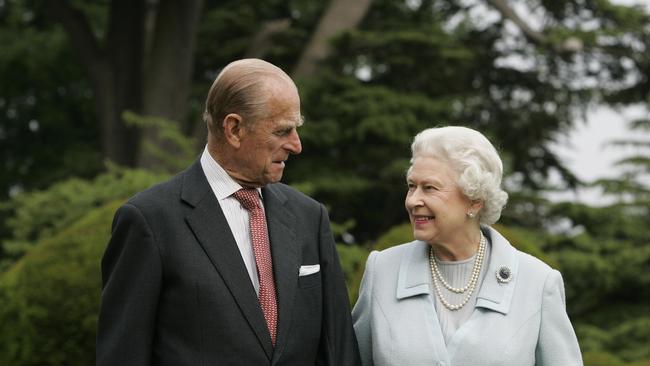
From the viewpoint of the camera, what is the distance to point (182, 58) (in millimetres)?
12398

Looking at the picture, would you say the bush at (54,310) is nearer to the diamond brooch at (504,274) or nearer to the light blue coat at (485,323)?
the light blue coat at (485,323)

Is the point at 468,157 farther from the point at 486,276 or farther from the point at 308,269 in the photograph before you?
the point at 308,269

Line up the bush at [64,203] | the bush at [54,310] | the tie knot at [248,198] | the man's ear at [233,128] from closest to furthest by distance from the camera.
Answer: the man's ear at [233,128], the tie knot at [248,198], the bush at [54,310], the bush at [64,203]

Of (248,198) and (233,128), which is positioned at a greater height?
(233,128)

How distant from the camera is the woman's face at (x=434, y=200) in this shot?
357 centimetres

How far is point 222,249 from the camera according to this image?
339 centimetres

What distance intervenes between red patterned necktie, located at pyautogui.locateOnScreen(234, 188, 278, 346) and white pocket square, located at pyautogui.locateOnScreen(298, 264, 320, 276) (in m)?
0.11

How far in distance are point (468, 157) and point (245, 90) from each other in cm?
77

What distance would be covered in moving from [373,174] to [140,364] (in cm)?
958

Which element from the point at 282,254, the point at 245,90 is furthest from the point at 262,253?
the point at 245,90

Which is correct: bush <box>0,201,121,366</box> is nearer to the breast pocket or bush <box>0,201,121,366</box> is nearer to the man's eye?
the breast pocket

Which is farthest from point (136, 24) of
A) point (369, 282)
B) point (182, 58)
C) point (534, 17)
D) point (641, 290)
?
point (369, 282)

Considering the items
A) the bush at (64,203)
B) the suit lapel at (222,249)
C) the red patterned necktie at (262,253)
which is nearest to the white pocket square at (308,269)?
the red patterned necktie at (262,253)

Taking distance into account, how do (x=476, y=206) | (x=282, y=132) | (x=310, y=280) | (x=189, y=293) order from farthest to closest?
(x=476, y=206)
(x=310, y=280)
(x=282, y=132)
(x=189, y=293)
